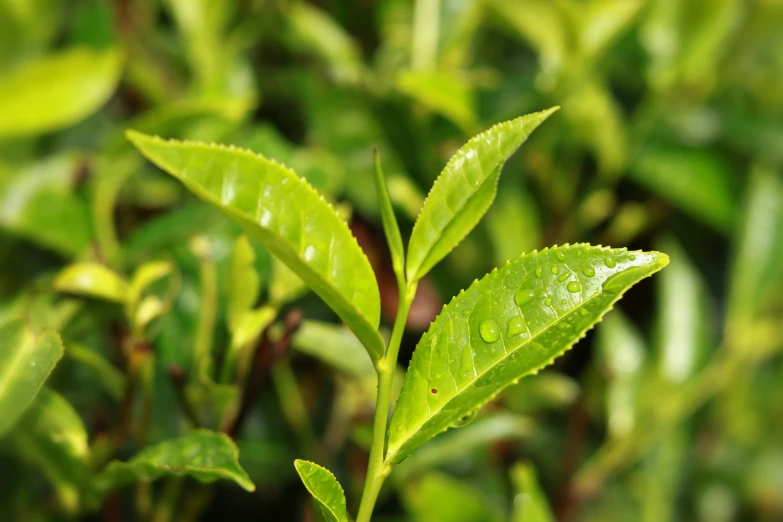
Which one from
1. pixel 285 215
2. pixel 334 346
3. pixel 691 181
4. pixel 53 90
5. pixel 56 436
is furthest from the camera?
pixel 691 181

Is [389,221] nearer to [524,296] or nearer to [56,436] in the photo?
[524,296]

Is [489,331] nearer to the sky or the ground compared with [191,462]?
nearer to the sky

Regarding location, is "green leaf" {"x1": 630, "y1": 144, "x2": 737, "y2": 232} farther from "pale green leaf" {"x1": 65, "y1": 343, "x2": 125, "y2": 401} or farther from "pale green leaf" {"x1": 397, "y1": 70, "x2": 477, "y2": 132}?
"pale green leaf" {"x1": 65, "y1": 343, "x2": 125, "y2": 401}

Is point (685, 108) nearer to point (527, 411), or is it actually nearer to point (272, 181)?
point (527, 411)

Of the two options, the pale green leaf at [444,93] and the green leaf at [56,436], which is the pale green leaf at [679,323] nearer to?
the pale green leaf at [444,93]

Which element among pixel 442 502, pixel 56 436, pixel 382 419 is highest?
pixel 382 419

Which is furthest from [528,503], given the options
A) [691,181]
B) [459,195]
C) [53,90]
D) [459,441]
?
[53,90]
